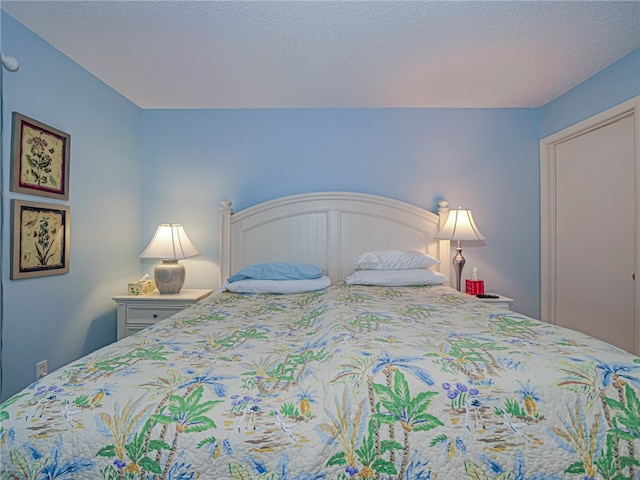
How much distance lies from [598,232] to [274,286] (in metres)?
2.35

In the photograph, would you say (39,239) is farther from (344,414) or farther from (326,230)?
(344,414)

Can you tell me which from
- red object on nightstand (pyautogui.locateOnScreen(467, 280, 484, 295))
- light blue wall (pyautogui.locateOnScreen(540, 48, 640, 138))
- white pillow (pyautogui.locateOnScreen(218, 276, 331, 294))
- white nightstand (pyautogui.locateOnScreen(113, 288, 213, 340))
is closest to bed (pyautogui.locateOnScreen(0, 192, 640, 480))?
white pillow (pyautogui.locateOnScreen(218, 276, 331, 294))

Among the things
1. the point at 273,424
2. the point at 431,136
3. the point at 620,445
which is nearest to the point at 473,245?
the point at 431,136

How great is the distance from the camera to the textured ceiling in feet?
5.90

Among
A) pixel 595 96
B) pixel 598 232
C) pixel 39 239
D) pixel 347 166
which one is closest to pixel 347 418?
pixel 39 239

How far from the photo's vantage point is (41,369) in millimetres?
2098

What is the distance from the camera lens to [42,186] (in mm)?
2082

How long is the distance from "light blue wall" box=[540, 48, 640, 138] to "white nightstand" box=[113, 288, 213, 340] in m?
3.12

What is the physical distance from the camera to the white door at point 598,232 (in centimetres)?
238

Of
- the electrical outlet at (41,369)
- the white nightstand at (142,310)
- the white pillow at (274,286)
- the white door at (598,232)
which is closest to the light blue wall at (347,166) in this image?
the white door at (598,232)

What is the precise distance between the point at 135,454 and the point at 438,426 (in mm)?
693

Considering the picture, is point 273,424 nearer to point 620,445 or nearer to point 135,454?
point 135,454

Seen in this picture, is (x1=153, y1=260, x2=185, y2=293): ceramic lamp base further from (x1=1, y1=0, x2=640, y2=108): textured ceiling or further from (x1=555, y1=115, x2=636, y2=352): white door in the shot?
(x1=555, y1=115, x2=636, y2=352): white door

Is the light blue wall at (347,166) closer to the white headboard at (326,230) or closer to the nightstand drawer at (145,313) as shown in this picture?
the white headboard at (326,230)
